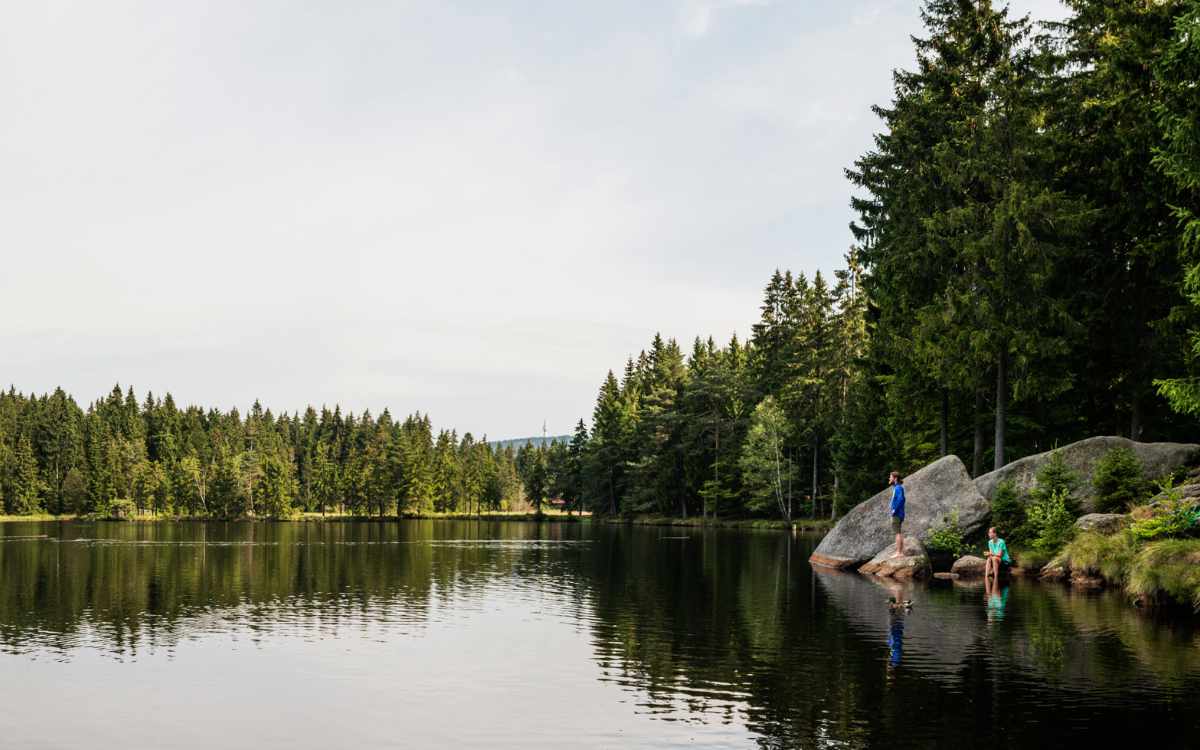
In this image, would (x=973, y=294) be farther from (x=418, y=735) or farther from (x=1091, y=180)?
(x=418, y=735)

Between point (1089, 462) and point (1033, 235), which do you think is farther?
point (1033, 235)

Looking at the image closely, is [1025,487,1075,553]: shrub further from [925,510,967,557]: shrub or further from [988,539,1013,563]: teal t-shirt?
[925,510,967,557]: shrub

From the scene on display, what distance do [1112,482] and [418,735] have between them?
96.7 feet

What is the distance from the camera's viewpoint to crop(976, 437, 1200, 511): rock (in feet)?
108

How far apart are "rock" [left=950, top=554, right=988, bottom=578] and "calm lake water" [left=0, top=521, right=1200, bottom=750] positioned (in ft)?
9.74

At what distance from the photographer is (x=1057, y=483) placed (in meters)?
34.5

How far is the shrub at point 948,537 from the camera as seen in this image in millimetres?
36219

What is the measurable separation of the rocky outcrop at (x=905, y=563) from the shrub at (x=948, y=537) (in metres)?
0.76

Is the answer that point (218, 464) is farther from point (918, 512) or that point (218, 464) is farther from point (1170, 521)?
point (1170, 521)

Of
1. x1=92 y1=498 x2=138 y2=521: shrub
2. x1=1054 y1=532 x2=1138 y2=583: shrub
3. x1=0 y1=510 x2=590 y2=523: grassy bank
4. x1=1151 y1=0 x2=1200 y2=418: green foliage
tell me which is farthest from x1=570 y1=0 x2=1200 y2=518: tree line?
x1=92 y1=498 x2=138 y2=521: shrub

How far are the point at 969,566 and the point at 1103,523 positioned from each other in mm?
4853

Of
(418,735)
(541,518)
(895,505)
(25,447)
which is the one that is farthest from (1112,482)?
(25,447)

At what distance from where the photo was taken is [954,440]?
164 feet

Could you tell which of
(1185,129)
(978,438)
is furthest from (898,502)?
(1185,129)
